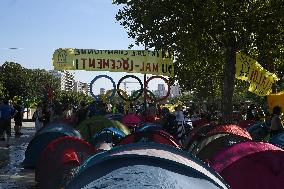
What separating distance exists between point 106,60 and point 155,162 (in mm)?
25682

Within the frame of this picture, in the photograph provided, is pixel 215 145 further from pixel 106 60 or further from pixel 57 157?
pixel 106 60

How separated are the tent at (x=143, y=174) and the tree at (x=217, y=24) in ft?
53.2

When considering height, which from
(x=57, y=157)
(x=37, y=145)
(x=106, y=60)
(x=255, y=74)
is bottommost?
(x=37, y=145)

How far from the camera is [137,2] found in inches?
848

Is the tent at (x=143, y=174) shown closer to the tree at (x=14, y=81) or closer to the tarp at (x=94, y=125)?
the tarp at (x=94, y=125)

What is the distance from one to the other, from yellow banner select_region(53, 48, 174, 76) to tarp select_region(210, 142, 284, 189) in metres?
20.8

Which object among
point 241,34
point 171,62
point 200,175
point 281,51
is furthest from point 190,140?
point 171,62

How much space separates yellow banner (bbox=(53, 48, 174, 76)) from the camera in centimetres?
2862

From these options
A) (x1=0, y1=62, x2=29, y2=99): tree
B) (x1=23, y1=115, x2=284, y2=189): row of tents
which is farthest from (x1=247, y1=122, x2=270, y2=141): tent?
(x1=0, y1=62, x2=29, y2=99): tree

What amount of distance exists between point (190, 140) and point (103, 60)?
60.0ft

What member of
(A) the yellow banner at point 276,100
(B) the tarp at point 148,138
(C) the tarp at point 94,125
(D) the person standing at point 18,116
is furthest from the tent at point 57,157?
(D) the person standing at point 18,116

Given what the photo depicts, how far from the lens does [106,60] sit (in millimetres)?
30359

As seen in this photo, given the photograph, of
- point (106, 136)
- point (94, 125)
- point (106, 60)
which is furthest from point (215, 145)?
point (106, 60)

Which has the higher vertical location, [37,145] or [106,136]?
[106,136]
